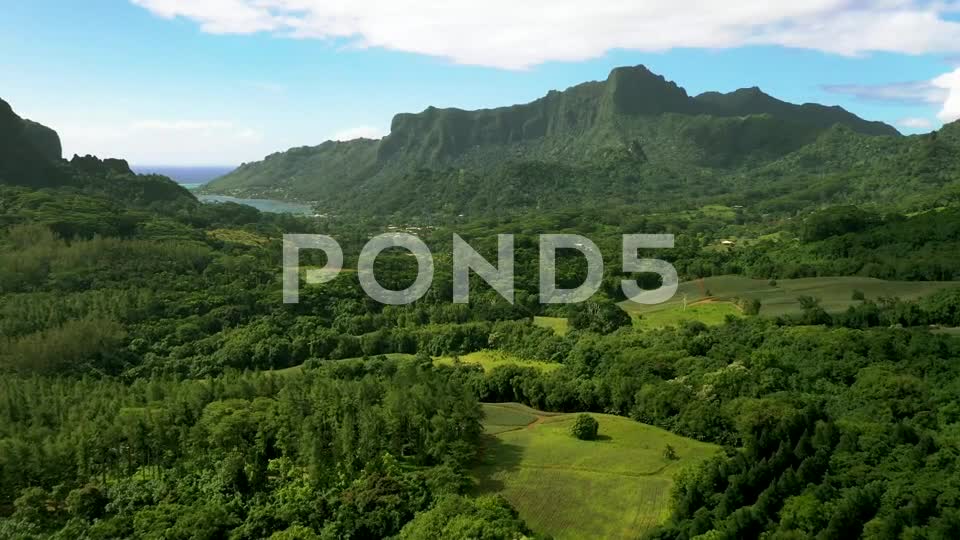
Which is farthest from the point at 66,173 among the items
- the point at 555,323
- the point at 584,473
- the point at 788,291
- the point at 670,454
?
the point at 670,454

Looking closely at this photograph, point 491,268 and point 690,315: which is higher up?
point 491,268

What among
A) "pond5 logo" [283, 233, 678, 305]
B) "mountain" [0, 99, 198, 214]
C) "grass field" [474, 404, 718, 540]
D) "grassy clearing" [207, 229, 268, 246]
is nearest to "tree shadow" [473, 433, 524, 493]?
"grass field" [474, 404, 718, 540]

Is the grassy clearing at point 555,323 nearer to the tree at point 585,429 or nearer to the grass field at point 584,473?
the grass field at point 584,473

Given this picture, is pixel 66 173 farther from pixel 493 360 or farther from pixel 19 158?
pixel 493 360

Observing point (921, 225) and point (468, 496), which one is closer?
point (468, 496)

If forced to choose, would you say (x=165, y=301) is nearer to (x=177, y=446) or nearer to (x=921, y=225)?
(x=177, y=446)

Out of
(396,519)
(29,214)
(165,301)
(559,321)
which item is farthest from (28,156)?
(396,519)

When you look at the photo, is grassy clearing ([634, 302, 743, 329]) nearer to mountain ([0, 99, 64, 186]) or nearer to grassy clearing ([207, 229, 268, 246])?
grassy clearing ([207, 229, 268, 246])

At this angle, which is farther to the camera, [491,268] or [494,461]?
[491,268]
